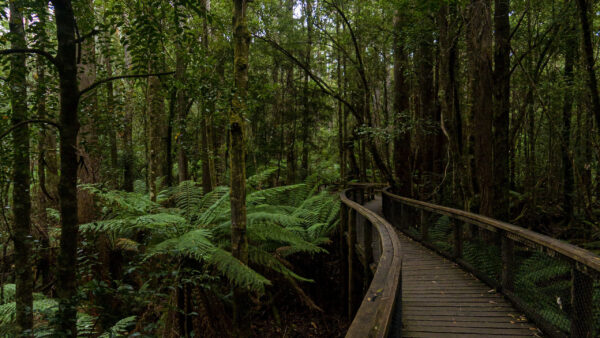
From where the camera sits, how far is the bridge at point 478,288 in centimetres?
215

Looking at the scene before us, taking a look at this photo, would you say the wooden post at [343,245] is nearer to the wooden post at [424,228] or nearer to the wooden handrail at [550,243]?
the wooden post at [424,228]

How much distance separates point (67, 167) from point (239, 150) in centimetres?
188

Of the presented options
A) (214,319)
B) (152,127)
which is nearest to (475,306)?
(214,319)

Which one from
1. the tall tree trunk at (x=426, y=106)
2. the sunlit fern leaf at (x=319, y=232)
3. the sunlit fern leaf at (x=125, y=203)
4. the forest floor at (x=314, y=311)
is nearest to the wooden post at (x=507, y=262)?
the forest floor at (x=314, y=311)

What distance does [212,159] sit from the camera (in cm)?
898

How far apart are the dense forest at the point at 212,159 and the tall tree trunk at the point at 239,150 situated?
0.07 ft

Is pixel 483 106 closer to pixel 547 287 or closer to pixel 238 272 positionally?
pixel 547 287

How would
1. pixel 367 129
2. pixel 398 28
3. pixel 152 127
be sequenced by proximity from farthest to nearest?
pixel 398 28 < pixel 367 129 < pixel 152 127

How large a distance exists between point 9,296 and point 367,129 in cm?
850

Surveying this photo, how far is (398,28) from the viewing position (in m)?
9.30

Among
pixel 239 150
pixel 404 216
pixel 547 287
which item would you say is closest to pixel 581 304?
pixel 547 287

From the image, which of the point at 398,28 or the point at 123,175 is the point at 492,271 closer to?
the point at 398,28

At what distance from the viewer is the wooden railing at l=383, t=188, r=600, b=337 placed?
8.59 feet

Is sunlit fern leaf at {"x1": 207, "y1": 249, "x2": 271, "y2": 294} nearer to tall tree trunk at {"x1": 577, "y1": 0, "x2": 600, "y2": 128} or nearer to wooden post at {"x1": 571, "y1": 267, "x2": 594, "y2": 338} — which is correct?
wooden post at {"x1": 571, "y1": 267, "x2": 594, "y2": 338}
